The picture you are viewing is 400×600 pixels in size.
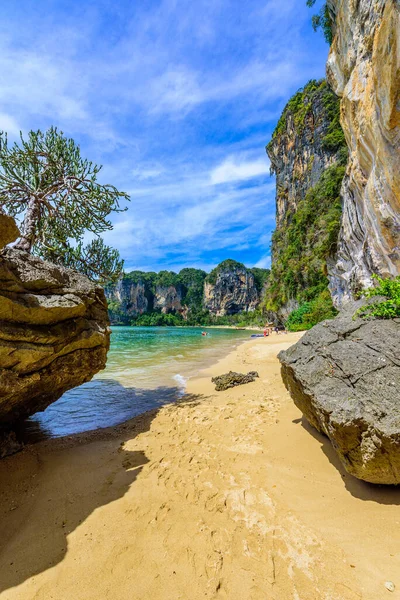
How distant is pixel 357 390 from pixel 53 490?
14.6 feet

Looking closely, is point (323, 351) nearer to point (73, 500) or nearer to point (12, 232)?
point (73, 500)

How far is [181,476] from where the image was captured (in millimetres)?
3721

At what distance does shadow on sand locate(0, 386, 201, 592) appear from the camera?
261 centimetres

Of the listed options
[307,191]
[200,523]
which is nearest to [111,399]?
[200,523]

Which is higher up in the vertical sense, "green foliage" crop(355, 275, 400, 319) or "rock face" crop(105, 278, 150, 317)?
"rock face" crop(105, 278, 150, 317)

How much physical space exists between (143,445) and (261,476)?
2.52 metres

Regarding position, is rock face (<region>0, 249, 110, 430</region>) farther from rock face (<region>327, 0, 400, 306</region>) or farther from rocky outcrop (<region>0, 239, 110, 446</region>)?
rock face (<region>327, 0, 400, 306</region>)

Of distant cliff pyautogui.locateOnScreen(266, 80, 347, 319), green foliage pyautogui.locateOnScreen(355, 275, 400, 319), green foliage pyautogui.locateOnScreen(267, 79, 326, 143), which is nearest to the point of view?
green foliage pyautogui.locateOnScreen(355, 275, 400, 319)

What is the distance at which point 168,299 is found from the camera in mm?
119125

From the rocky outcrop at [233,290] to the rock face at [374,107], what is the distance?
95.7m

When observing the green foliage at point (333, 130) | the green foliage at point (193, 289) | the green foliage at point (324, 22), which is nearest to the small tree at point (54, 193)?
the green foliage at point (324, 22)

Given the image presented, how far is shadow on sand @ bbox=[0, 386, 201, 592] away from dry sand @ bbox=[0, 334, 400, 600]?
0.7 inches

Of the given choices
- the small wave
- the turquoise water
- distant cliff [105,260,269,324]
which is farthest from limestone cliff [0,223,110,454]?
distant cliff [105,260,269,324]

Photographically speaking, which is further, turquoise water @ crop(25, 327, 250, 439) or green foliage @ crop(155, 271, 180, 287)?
green foliage @ crop(155, 271, 180, 287)
